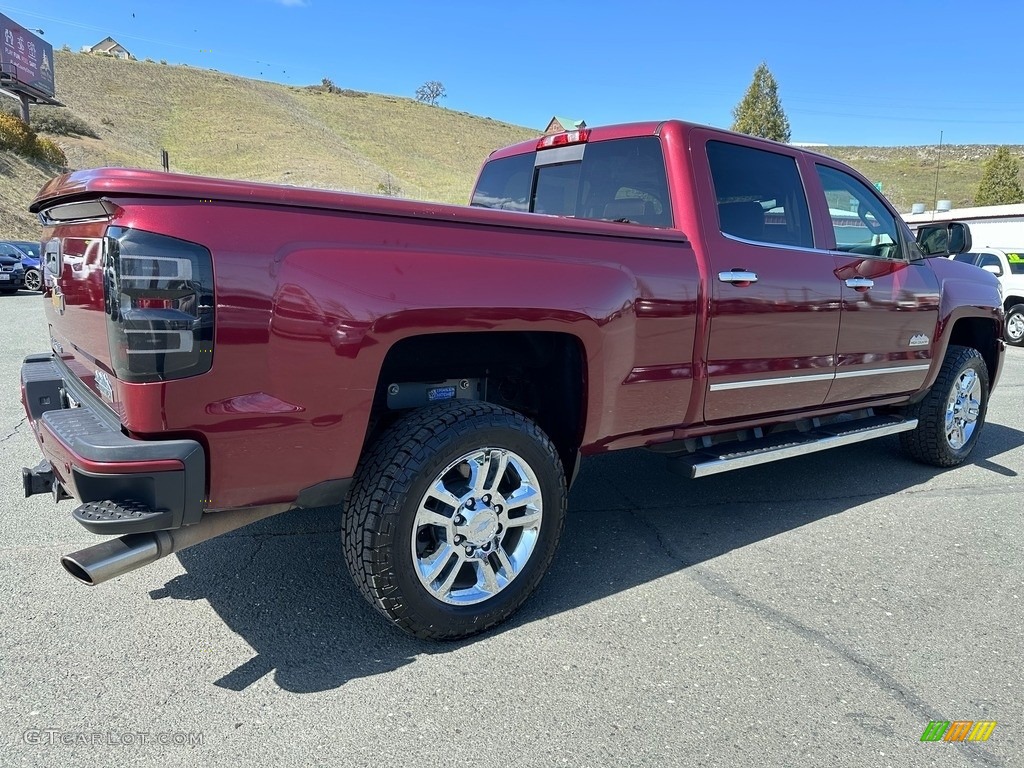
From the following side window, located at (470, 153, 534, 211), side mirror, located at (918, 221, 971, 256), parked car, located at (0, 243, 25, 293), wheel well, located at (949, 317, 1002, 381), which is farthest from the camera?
parked car, located at (0, 243, 25, 293)

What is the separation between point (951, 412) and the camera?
4988 mm

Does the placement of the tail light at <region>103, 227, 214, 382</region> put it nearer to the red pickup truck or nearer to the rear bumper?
the red pickup truck

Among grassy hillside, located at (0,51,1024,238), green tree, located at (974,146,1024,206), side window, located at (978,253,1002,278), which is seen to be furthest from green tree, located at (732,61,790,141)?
side window, located at (978,253,1002,278)

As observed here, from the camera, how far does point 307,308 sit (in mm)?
2146

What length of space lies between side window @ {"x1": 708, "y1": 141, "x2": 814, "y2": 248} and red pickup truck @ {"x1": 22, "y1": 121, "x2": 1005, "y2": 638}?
0.02m

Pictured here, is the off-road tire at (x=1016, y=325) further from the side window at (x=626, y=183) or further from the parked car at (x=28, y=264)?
the parked car at (x=28, y=264)

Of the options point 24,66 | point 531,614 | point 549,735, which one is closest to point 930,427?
point 531,614

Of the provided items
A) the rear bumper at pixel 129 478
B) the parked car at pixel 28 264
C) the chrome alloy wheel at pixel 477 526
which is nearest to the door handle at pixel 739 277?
the chrome alloy wheel at pixel 477 526

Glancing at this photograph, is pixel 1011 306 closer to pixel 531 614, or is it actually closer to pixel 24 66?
pixel 531 614

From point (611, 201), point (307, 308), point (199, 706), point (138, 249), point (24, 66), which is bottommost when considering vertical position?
point (199, 706)

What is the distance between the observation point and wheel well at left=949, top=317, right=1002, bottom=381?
17.2 feet

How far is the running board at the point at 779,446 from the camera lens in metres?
3.39

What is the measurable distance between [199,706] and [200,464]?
32.0 inches

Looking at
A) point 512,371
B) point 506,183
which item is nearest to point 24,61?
point 506,183
